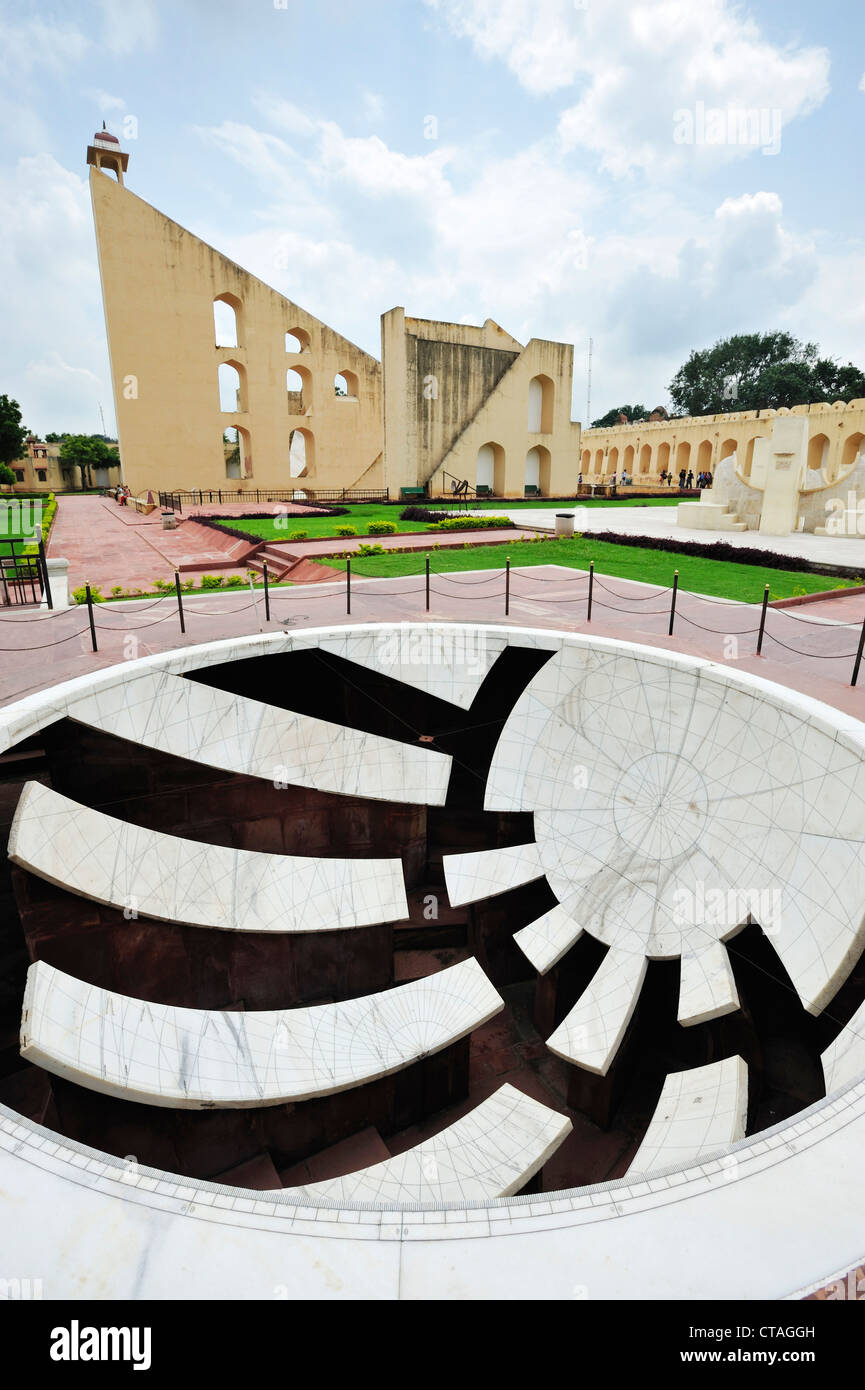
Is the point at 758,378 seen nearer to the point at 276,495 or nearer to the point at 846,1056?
the point at 276,495

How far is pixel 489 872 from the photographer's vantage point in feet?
28.3

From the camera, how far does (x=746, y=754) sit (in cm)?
706

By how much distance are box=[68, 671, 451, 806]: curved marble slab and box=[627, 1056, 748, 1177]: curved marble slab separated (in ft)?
14.5

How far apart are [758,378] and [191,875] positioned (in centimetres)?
5510

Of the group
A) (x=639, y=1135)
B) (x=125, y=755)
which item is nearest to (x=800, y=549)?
(x=639, y=1135)

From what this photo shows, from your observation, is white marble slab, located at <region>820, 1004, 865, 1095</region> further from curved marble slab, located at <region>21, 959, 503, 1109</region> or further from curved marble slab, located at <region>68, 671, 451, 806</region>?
curved marble slab, located at <region>68, 671, 451, 806</region>

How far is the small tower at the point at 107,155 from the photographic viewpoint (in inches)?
1061

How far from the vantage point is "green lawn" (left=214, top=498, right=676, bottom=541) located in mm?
17156

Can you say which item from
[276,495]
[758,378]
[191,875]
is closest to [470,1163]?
[191,875]

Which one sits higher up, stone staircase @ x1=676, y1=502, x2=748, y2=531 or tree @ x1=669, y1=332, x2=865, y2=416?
tree @ x1=669, y1=332, x2=865, y2=416

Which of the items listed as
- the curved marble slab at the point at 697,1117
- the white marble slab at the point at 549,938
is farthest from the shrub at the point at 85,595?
the curved marble slab at the point at 697,1117

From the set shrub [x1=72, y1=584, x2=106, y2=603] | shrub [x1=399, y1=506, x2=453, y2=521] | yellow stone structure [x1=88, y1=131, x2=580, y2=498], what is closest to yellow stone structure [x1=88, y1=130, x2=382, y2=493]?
yellow stone structure [x1=88, y1=131, x2=580, y2=498]

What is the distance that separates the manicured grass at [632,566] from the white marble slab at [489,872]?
5.37 meters
